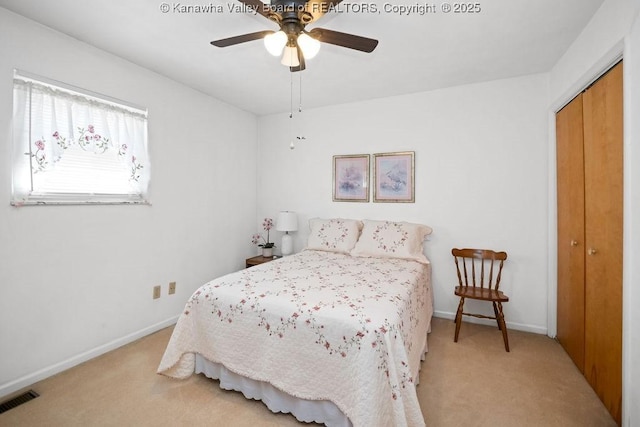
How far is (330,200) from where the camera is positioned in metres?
3.67

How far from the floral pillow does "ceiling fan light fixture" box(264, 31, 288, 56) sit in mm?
1989

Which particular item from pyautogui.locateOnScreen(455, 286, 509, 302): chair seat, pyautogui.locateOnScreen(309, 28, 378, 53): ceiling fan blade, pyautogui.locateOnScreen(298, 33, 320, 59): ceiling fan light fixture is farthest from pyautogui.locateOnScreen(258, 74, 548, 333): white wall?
pyautogui.locateOnScreen(298, 33, 320, 59): ceiling fan light fixture

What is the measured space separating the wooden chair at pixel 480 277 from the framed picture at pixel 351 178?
1.22m

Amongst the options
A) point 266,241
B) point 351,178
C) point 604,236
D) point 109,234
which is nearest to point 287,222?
point 266,241

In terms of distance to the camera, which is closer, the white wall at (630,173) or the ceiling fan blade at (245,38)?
the white wall at (630,173)

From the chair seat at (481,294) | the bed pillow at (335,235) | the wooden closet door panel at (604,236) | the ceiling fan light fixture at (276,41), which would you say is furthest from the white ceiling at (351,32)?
the chair seat at (481,294)

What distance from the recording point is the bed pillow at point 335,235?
315 cm

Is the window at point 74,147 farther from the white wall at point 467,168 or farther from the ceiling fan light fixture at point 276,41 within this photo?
the white wall at point 467,168

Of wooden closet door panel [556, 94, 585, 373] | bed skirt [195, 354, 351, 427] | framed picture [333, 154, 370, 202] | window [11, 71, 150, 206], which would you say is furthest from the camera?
framed picture [333, 154, 370, 202]

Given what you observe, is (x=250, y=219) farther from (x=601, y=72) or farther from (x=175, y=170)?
(x=601, y=72)

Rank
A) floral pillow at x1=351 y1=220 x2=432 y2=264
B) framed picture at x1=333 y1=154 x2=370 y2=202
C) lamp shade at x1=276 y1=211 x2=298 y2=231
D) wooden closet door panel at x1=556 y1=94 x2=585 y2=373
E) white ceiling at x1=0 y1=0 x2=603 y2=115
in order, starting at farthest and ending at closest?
lamp shade at x1=276 y1=211 x2=298 y2=231
framed picture at x1=333 y1=154 x2=370 y2=202
floral pillow at x1=351 y1=220 x2=432 y2=264
wooden closet door panel at x1=556 y1=94 x2=585 y2=373
white ceiling at x1=0 y1=0 x2=603 y2=115

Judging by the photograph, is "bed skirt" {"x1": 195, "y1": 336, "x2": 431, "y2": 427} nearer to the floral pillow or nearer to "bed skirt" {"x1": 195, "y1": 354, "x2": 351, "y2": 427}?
"bed skirt" {"x1": 195, "y1": 354, "x2": 351, "y2": 427}

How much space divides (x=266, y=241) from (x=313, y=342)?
8.80 feet

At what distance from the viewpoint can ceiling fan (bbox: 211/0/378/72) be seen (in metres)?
1.42
